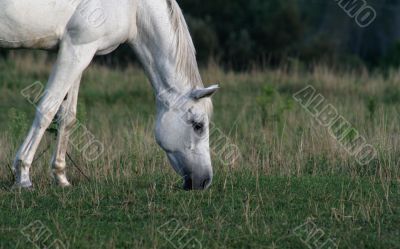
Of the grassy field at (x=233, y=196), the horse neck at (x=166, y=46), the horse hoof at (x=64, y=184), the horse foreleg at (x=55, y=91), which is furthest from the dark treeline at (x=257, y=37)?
the horse foreleg at (x=55, y=91)

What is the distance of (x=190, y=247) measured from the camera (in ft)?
19.4

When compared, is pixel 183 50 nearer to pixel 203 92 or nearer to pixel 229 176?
pixel 203 92

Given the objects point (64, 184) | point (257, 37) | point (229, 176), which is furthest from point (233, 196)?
point (257, 37)

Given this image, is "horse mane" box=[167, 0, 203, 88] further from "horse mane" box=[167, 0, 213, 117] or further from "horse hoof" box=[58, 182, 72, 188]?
"horse hoof" box=[58, 182, 72, 188]

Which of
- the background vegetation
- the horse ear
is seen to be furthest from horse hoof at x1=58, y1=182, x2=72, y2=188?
the horse ear

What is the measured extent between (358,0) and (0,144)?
21524 mm

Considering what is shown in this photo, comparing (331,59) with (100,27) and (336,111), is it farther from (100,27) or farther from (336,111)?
(100,27)

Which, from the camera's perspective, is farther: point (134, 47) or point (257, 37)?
point (257, 37)

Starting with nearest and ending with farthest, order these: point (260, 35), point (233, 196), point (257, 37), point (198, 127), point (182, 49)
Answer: point (233, 196), point (198, 127), point (182, 49), point (260, 35), point (257, 37)

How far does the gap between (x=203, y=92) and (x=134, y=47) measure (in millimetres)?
884

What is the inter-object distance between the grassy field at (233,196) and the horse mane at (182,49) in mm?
972

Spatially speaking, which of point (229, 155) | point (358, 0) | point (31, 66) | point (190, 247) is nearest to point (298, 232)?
point (190, 247)

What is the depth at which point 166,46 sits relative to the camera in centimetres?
772

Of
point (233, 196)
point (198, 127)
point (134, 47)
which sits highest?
point (134, 47)
